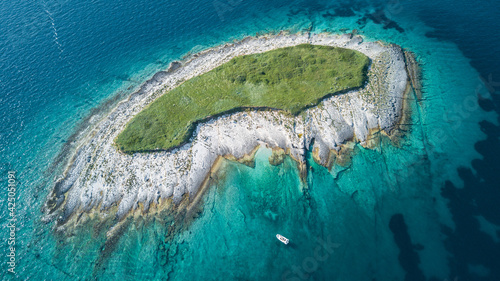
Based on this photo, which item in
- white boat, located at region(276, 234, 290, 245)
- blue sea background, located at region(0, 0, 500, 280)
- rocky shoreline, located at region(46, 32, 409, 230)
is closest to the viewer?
blue sea background, located at region(0, 0, 500, 280)

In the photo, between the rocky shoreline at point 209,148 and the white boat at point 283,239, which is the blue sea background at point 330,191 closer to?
the white boat at point 283,239

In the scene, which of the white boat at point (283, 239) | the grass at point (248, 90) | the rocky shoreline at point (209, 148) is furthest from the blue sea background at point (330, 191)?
the grass at point (248, 90)

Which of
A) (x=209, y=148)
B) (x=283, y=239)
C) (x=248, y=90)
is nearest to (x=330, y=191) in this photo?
(x=283, y=239)

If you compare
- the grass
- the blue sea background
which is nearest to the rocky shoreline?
the grass

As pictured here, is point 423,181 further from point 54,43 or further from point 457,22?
point 54,43

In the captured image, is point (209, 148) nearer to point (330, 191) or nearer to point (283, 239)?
point (283, 239)

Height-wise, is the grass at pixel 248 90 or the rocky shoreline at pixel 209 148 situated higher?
the grass at pixel 248 90

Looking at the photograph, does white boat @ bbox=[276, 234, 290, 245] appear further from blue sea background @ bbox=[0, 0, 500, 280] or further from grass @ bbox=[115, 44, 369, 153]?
grass @ bbox=[115, 44, 369, 153]
